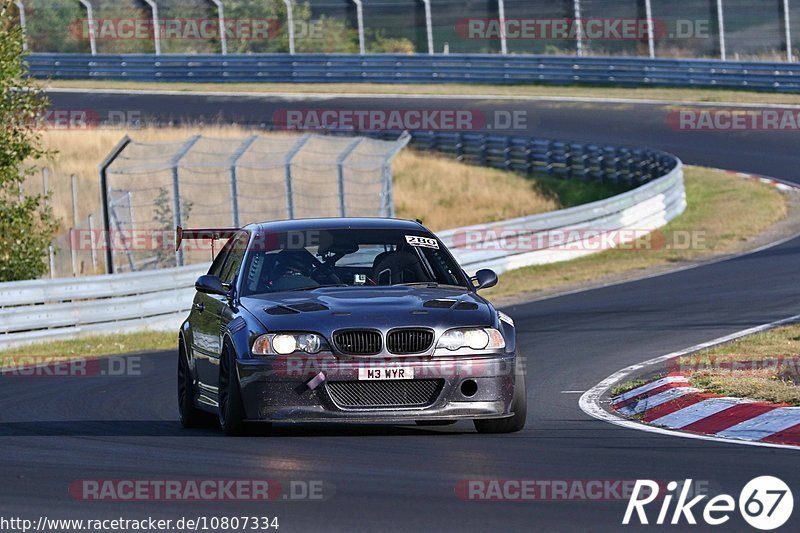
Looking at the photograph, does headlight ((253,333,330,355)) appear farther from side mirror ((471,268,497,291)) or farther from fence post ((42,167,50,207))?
fence post ((42,167,50,207))

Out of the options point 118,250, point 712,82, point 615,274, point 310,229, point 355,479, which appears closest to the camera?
point 355,479

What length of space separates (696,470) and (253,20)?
44963 mm

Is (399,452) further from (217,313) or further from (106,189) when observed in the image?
(106,189)

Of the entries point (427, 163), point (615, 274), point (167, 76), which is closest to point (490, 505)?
point (615, 274)

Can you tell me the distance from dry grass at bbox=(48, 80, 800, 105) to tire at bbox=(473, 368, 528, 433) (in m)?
31.4

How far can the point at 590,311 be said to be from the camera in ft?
60.3

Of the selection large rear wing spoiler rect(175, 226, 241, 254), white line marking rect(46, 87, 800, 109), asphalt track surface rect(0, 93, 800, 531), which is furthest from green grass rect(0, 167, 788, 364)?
white line marking rect(46, 87, 800, 109)

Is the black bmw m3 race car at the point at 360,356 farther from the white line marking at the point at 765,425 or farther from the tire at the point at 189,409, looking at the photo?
the white line marking at the point at 765,425

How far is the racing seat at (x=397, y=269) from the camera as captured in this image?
9836 mm

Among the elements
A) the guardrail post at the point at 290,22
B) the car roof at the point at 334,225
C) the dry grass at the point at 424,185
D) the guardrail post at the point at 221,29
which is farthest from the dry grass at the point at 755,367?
the guardrail post at the point at 221,29

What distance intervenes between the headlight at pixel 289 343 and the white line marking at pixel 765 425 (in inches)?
98.2

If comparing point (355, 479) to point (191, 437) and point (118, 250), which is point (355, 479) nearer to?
point (191, 437)

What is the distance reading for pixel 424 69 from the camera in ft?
154

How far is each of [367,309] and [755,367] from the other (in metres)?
4.36
